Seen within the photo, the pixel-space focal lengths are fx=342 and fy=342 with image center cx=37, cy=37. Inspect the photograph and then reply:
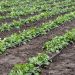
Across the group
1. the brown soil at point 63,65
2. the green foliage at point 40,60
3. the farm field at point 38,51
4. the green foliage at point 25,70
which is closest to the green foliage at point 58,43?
the farm field at point 38,51

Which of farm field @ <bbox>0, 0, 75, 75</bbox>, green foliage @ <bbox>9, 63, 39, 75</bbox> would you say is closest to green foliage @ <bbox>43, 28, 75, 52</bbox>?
farm field @ <bbox>0, 0, 75, 75</bbox>

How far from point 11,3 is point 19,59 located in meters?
20.9

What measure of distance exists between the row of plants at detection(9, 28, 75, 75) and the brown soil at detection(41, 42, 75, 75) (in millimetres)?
236

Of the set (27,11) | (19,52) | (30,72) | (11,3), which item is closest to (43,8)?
(27,11)

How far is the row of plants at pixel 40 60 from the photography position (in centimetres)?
968

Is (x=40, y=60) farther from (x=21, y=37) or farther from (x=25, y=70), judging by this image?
(x=21, y=37)

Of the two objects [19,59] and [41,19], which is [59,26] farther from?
[19,59]

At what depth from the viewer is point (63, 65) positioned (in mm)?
10773

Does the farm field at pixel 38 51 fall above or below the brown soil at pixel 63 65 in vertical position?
above

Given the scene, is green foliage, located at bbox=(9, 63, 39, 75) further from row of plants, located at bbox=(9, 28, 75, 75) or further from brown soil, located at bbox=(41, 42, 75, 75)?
brown soil, located at bbox=(41, 42, 75, 75)

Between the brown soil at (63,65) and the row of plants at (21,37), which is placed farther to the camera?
the row of plants at (21,37)

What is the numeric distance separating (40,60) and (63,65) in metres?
0.75

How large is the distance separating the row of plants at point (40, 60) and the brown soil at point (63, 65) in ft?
0.78

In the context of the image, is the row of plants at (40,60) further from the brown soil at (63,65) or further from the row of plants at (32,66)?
the brown soil at (63,65)
